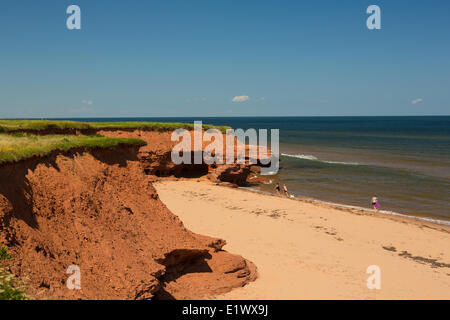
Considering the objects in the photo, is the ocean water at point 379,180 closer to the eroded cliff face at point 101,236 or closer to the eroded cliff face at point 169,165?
the eroded cliff face at point 169,165

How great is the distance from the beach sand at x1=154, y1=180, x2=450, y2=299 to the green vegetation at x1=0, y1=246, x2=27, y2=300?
21.8 ft

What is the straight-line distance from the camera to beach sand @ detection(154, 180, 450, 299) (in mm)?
12109

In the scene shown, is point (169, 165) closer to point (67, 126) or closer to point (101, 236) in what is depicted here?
point (67, 126)

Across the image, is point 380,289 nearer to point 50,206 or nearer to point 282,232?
point 282,232

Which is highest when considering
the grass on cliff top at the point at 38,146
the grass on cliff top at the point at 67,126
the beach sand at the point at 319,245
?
the grass on cliff top at the point at 67,126

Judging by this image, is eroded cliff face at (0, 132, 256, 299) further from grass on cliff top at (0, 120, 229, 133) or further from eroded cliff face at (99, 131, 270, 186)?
eroded cliff face at (99, 131, 270, 186)

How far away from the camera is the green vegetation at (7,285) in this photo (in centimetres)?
491

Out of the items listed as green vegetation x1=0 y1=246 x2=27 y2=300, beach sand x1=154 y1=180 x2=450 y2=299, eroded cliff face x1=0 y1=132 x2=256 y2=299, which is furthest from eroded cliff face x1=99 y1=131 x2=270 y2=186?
green vegetation x1=0 y1=246 x2=27 y2=300

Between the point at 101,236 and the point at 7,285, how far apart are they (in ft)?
12.0

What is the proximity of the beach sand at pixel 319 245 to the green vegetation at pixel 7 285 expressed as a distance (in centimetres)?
666

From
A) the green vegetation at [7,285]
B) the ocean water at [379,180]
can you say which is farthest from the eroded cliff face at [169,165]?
the green vegetation at [7,285]

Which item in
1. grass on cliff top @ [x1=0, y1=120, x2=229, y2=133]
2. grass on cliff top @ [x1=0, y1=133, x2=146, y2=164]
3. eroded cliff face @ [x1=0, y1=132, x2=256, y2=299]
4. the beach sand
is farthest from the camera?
grass on cliff top @ [x1=0, y1=120, x2=229, y2=133]

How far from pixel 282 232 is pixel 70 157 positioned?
12.5 meters
